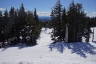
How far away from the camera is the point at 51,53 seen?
12.6 m

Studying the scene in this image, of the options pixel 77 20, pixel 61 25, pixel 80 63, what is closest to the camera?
pixel 80 63

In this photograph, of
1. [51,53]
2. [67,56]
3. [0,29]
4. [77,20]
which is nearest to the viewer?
[67,56]

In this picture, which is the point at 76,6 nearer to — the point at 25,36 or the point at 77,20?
the point at 77,20

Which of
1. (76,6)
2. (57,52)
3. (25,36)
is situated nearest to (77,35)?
(76,6)

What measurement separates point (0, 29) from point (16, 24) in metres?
4.42

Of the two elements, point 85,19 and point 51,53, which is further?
point 85,19

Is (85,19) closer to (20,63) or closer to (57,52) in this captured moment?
(57,52)

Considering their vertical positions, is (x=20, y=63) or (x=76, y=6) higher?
(x=76, y=6)

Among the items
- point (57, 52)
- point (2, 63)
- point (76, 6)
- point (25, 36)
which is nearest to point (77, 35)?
point (76, 6)

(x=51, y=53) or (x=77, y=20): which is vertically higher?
(x=77, y=20)

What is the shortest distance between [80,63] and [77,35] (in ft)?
47.8

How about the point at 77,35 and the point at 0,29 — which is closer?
the point at 77,35

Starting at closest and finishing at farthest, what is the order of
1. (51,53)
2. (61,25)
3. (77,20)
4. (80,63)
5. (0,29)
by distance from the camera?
(80,63) → (51,53) → (77,20) → (61,25) → (0,29)

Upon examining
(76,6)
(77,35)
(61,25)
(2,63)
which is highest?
(76,6)
